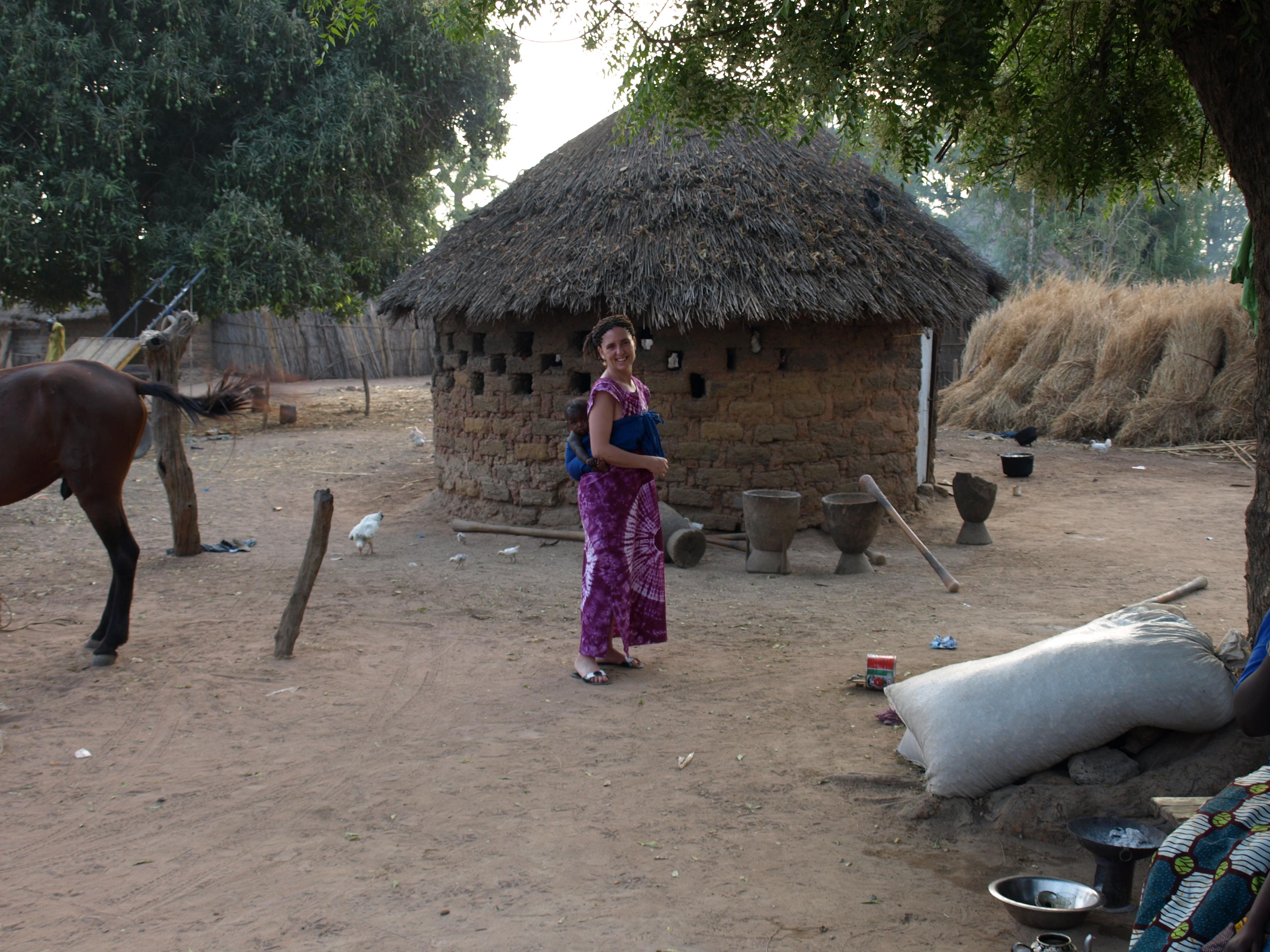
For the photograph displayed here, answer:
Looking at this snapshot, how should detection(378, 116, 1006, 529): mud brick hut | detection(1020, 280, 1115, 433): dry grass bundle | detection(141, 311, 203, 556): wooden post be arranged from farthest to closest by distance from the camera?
detection(1020, 280, 1115, 433): dry grass bundle, detection(378, 116, 1006, 529): mud brick hut, detection(141, 311, 203, 556): wooden post

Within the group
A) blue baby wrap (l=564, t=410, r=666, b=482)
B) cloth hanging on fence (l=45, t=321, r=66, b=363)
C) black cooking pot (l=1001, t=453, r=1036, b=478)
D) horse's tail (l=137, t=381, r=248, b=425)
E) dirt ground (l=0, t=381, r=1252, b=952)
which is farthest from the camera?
cloth hanging on fence (l=45, t=321, r=66, b=363)

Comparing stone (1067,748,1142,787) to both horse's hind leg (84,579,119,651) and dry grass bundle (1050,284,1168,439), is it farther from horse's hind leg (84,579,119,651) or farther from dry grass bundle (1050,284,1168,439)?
dry grass bundle (1050,284,1168,439)

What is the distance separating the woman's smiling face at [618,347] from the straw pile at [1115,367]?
1285cm

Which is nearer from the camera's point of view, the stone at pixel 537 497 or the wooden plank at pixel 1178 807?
the wooden plank at pixel 1178 807

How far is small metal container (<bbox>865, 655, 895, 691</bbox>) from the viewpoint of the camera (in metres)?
4.91

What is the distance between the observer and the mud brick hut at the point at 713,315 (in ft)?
27.3

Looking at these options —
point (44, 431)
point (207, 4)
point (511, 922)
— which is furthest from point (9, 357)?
point (511, 922)

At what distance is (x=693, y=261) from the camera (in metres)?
8.28

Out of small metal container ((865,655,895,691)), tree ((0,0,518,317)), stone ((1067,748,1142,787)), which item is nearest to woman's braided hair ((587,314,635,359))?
small metal container ((865,655,895,691))

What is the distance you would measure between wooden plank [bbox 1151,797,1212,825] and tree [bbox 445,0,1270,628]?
1097 millimetres

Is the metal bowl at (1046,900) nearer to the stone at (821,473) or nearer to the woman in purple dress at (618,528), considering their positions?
the woman in purple dress at (618,528)

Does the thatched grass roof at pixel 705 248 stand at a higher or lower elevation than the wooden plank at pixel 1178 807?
higher

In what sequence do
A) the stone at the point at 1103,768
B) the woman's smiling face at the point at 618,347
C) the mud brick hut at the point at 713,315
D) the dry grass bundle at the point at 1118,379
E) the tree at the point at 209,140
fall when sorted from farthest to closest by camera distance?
1. the dry grass bundle at the point at 1118,379
2. the tree at the point at 209,140
3. the mud brick hut at the point at 713,315
4. the woman's smiling face at the point at 618,347
5. the stone at the point at 1103,768

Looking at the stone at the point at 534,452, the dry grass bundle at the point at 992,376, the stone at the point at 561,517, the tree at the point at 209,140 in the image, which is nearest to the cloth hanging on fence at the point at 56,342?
the tree at the point at 209,140
